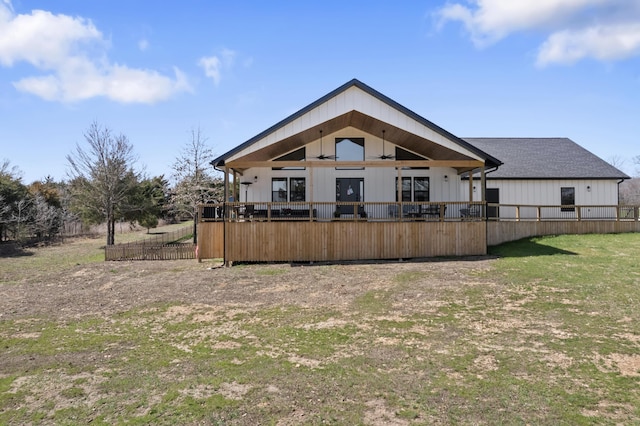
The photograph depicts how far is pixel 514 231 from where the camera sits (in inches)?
685

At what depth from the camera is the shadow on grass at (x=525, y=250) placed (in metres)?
13.9

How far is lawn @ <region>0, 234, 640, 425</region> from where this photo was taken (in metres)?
4.10

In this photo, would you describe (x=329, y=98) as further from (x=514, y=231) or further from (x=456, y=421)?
(x=456, y=421)

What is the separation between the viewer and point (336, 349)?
583cm

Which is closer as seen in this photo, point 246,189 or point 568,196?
point 246,189

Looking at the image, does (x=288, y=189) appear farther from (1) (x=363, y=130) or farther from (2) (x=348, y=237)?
(2) (x=348, y=237)

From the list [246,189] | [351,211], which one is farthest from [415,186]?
[246,189]

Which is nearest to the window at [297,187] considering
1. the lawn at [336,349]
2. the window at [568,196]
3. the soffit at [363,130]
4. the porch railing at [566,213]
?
the soffit at [363,130]

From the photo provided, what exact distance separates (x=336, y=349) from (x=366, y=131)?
1294 centimetres

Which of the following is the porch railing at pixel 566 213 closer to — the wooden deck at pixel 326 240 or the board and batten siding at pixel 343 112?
the wooden deck at pixel 326 240

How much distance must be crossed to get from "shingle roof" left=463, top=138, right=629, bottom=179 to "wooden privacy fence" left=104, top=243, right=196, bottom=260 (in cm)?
1550

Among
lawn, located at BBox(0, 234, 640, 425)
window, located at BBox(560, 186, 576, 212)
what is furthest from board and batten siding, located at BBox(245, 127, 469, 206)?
lawn, located at BBox(0, 234, 640, 425)

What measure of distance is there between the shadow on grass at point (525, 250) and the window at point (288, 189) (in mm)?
8290

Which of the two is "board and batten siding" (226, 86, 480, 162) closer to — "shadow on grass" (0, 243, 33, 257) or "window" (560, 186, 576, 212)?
"window" (560, 186, 576, 212)
